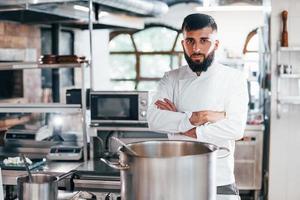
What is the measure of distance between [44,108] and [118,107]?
61 centimetres

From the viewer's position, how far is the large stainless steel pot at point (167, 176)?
51.4 inches

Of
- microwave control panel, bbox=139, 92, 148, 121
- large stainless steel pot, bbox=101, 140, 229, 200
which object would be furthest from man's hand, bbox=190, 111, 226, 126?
microwave control panel, bbox=139, 92, 148, 121

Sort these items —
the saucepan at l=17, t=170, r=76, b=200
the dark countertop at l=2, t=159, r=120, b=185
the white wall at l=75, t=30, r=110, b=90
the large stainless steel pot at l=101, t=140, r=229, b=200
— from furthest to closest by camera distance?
the white wall at l=75, t=30, r=110, b=90 → the dark countertop at l=2, t=159, r=120, b=185 → the saucepan at l=17, t=170, r=76, b=200 → the large stainless steel pot at l=101, t=140, r=229, b=200

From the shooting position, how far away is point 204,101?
2195mm

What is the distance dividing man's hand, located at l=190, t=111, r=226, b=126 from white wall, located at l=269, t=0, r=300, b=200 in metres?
2.60

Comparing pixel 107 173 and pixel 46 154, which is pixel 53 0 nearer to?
pixel 46 154

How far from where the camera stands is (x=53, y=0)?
400cm

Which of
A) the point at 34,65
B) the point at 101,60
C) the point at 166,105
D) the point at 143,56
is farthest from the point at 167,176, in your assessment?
the point at 143,56

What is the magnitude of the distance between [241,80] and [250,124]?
3.15 meters

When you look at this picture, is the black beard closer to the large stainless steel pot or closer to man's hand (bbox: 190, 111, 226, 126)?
man's hand (bbox: 190, 111, 226, 126)

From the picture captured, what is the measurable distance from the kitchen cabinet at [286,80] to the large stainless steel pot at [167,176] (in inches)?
126

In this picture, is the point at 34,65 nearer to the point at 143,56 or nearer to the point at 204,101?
the point at 204,101

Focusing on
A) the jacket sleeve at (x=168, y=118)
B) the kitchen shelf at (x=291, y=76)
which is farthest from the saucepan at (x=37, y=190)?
the kitchen shelf at (x=291, y=76)

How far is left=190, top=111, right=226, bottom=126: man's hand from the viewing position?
2053mm
